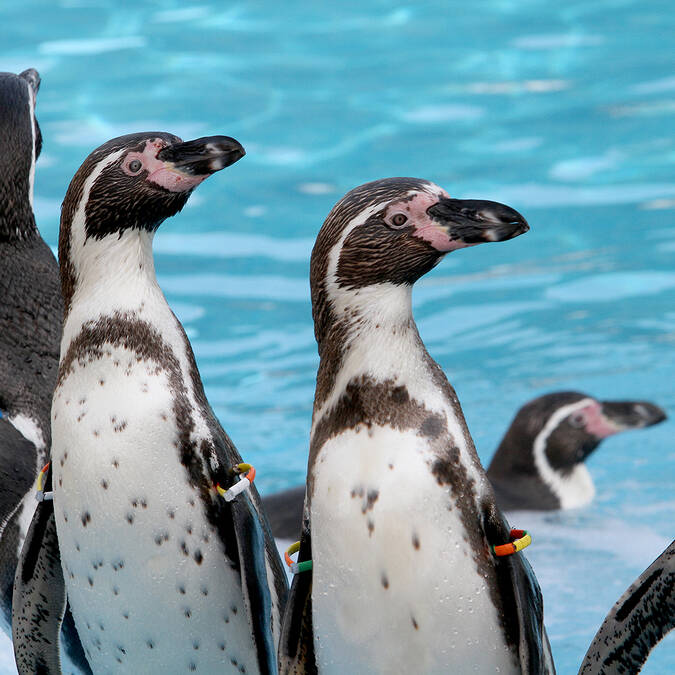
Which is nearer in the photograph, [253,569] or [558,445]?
[253,569]

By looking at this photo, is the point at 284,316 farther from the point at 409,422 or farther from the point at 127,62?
the point at 409,422

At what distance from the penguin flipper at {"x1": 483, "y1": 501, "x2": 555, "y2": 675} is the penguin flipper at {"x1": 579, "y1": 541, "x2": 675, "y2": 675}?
0.33 ft

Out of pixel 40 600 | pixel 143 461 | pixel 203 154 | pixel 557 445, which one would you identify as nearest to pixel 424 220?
pixel 203 154

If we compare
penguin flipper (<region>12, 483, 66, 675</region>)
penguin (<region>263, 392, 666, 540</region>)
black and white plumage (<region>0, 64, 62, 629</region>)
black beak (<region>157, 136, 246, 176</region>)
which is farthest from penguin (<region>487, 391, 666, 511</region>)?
black beak (<region>157, 136, 246, 176</region>)

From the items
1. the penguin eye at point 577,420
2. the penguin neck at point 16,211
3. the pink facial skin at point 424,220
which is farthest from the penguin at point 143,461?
the penguin eye at point 577,420

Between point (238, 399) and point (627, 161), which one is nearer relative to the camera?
point (238, 399)

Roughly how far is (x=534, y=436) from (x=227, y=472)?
301cm

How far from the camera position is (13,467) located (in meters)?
2.79

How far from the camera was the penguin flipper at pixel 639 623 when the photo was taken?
2086 mm

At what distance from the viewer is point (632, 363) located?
A: 667cm

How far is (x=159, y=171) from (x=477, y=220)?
0.61 meters

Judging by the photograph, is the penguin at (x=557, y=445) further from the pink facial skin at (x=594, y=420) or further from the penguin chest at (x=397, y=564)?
the penguin chest at (x=397, y=564)

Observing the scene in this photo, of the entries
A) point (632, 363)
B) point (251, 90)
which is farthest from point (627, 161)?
point (251, 90)

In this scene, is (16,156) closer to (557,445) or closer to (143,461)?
(143,461)
